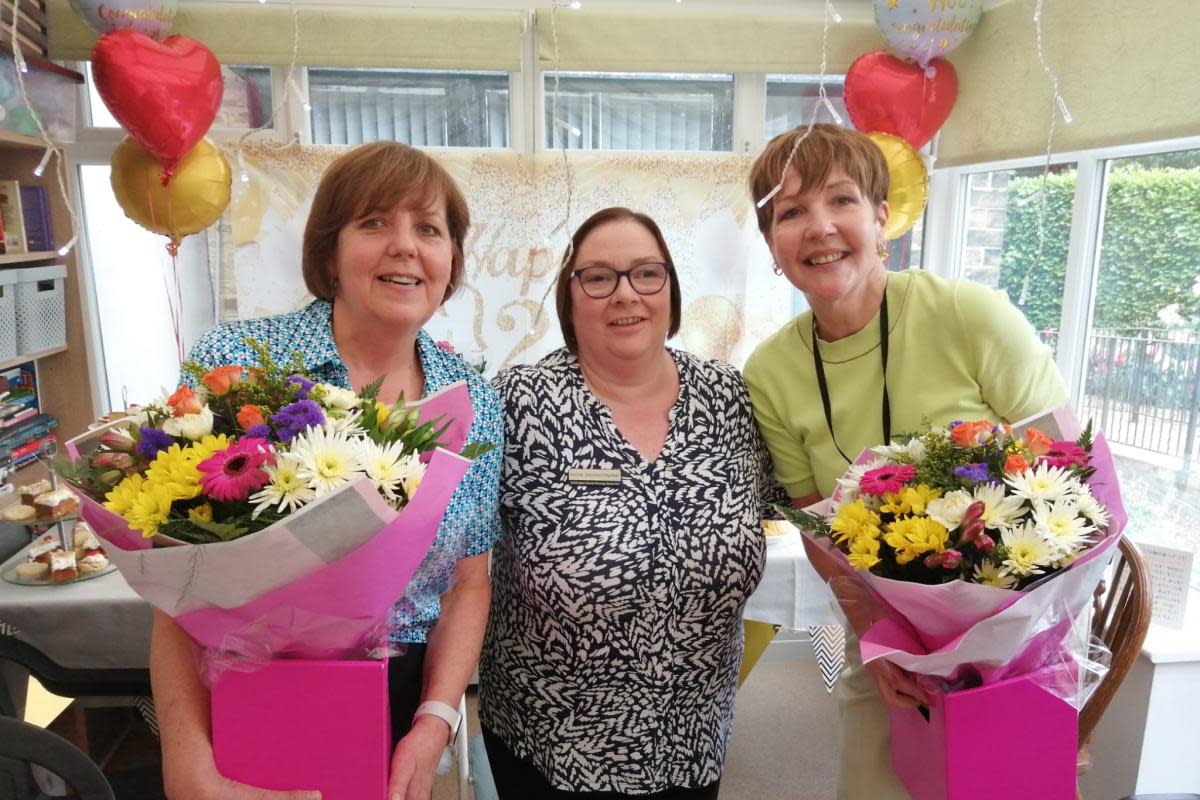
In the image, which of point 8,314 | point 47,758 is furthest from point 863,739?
point 8,314

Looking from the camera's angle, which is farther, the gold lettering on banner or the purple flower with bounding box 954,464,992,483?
the gold lettering on banner

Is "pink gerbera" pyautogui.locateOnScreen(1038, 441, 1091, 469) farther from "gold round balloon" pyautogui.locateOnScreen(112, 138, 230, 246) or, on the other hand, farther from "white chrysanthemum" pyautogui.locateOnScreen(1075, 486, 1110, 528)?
"gold round balloon" pyautogui.locateOnScreen(112, 138, 230, 246)

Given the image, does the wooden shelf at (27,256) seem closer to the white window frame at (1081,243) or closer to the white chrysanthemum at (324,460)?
the white chrysanthemum at (324,460)

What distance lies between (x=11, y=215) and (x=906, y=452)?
10.6 ft

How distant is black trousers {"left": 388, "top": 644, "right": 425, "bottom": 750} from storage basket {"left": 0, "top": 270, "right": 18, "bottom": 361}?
96.9 inches

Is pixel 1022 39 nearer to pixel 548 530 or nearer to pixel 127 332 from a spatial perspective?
pixel 548 530

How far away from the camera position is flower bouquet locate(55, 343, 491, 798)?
82 centimetres

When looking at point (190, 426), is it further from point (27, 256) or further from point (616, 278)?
point (27, 256)

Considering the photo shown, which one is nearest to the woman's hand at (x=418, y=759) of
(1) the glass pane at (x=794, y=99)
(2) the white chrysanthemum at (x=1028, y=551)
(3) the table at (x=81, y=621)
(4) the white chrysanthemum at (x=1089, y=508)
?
(2) the white chrysanthemum at (x=1028, y=551)

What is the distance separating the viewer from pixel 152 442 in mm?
896

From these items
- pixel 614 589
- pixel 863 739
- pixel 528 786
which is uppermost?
pixel 614 589

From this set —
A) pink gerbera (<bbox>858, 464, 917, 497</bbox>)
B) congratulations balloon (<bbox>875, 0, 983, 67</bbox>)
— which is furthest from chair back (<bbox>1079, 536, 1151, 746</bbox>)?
congratulations balloon (<bbox>875, 0, 983, 67</bbox>)

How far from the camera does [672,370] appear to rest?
1604 mm

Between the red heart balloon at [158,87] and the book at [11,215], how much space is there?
2.38ft
